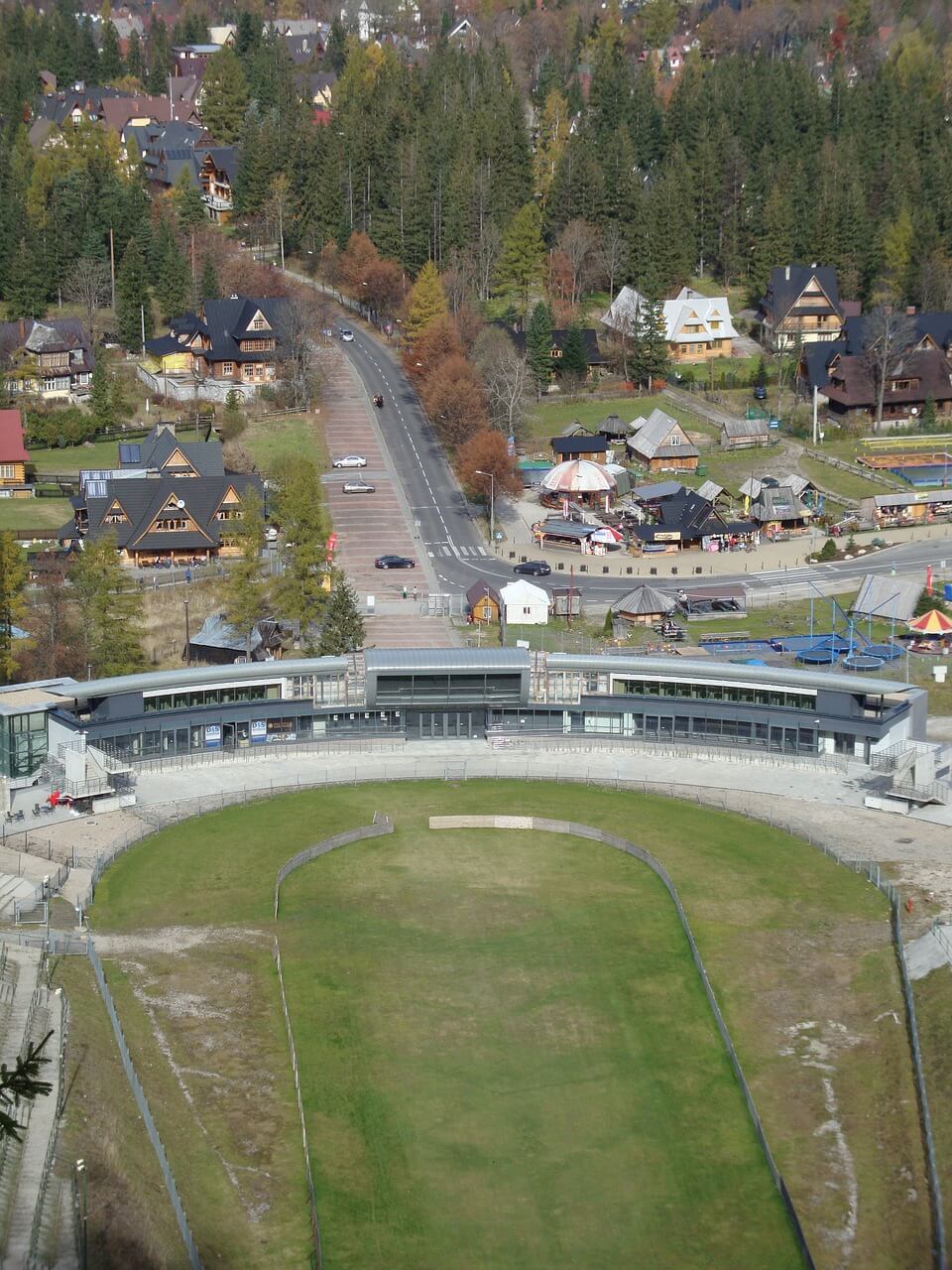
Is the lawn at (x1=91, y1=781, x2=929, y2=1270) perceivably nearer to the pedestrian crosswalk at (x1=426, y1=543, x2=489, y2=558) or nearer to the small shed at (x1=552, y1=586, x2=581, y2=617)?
the small shed at (x1=552, y1=586, x2=581, y2=617)

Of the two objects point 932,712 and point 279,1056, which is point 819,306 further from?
point 279,1056

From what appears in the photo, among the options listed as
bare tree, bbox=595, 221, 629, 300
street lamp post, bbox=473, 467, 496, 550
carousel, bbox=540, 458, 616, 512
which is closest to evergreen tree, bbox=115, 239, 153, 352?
bare tree, bbox=595, 221, 629, 300

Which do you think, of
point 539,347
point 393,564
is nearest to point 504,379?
point 539,347

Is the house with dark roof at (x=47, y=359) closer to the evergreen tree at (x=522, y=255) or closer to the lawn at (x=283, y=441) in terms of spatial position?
the lawn at (x=283, y=441)

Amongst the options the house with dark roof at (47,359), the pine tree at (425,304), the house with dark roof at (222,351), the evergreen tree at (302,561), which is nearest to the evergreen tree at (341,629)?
the evergreen tree at (302,561)

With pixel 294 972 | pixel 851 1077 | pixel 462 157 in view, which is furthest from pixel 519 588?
pixel 462 157

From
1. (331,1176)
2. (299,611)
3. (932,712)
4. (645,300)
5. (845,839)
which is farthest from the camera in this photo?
(645,300)
